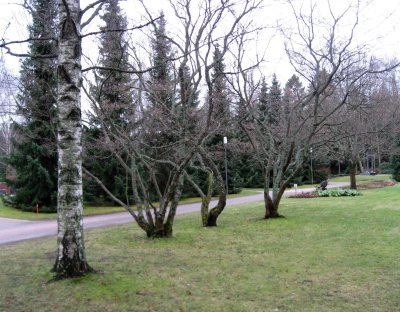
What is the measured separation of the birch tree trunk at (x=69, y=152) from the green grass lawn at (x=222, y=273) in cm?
37

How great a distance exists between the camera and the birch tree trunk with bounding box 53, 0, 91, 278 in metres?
5.70

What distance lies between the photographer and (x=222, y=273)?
6441 millimetres

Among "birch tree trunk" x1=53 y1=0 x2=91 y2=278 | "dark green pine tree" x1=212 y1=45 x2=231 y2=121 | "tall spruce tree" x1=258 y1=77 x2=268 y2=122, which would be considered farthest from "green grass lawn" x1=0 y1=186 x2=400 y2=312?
"tall spruce tree" x1=258 y1=77 x2=268 y2=122

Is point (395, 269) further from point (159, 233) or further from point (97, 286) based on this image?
point (159, 233)

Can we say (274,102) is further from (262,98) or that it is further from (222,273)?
(222,273)

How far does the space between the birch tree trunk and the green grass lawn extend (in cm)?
37

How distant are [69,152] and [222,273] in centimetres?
290

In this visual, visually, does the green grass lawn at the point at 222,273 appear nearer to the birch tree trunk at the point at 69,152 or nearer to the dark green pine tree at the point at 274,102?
the birch tree trunk at the point at 69,152

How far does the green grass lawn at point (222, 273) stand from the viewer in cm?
493

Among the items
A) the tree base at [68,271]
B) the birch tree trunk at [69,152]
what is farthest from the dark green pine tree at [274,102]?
the tree base at [68,271]

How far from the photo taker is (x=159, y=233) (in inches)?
396

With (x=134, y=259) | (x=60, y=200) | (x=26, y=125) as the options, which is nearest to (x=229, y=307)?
(x=60, y=200)

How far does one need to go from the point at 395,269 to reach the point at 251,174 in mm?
36407

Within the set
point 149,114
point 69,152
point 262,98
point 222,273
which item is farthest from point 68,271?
point 262,98
